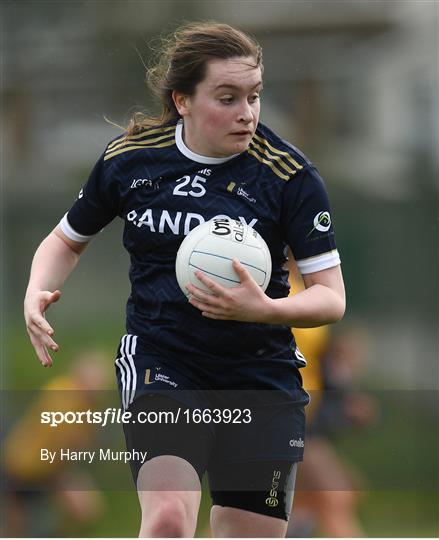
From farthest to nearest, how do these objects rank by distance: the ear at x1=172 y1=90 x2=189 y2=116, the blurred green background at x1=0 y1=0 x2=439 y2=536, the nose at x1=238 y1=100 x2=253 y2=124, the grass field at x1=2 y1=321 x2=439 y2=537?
the blurred green background at x1=0 y1=0 x2=439 y2=536
the grass field at x1=2 y1=321 x2=439 y2=537
the ear at x1=172 y1=90 x2=189 y2=116
the nose at x1=238 y1=100 x2=253 y2=124

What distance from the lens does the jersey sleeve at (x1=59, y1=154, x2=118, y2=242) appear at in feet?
→ 12.6

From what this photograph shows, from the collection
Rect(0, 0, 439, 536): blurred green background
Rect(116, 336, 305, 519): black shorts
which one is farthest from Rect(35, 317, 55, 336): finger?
Rect(0, 0, 439, 536): blurred green background

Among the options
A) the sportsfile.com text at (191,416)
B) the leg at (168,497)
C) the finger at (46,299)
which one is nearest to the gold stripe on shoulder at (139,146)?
the finger at (46,299)

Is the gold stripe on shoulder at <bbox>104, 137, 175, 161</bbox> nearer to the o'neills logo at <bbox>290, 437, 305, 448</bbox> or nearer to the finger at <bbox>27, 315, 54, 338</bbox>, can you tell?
the finger at <bbox>27, 315, 54, 338</bbox>

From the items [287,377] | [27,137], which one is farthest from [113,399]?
[287,377]

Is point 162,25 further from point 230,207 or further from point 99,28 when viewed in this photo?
point 230,207

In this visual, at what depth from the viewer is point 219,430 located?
3615 mm

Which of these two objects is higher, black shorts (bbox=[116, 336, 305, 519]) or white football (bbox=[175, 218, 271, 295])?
white football (bbox=[175, 218, 271, 295])

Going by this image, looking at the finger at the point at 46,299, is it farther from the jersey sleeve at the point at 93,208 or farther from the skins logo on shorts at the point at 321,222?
the skins logo on shorts at the point at 321,222

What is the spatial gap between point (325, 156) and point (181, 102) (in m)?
4.86

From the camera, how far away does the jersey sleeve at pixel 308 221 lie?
3.59 m

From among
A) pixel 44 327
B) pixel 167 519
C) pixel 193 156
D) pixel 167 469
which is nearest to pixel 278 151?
pixel 193 156

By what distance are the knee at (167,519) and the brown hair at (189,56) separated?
1.36 meters

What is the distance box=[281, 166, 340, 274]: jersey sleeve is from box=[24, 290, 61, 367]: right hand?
0.83 metres
